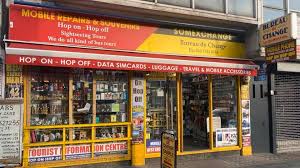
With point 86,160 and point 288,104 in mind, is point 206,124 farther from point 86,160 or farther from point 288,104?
point 86,160

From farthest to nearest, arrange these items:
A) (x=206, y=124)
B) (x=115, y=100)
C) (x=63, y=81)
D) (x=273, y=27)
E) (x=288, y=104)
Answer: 1. (x=288, y=104)
2. (x=206, y=124)
3. (x=273, y=27)
4. (x=115, y=100)
5. (x=63, y=81)

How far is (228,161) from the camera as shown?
34.9 feet

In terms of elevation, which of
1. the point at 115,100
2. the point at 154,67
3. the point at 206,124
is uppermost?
the point at 154,67

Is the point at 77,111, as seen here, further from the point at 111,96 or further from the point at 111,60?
the point at 111,60

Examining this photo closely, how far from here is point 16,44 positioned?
7984 mm

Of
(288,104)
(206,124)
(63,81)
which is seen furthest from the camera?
(288,104)

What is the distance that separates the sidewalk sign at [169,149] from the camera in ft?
20.4

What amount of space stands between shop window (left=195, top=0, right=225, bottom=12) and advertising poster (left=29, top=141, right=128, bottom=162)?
176 inches

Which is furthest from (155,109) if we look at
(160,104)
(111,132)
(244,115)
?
(244,115)

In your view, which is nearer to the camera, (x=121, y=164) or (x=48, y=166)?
(x=48, y=166)

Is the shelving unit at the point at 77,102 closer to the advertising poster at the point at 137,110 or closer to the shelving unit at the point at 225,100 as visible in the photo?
the advertising poster at the point at 137,110

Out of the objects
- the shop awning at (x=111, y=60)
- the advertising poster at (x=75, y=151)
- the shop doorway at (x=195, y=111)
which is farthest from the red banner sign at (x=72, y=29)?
the advertising poster at (x=75, y=151)

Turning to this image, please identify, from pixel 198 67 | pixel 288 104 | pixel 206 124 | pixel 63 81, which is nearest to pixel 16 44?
pixel 63 81

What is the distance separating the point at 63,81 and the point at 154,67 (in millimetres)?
2375
